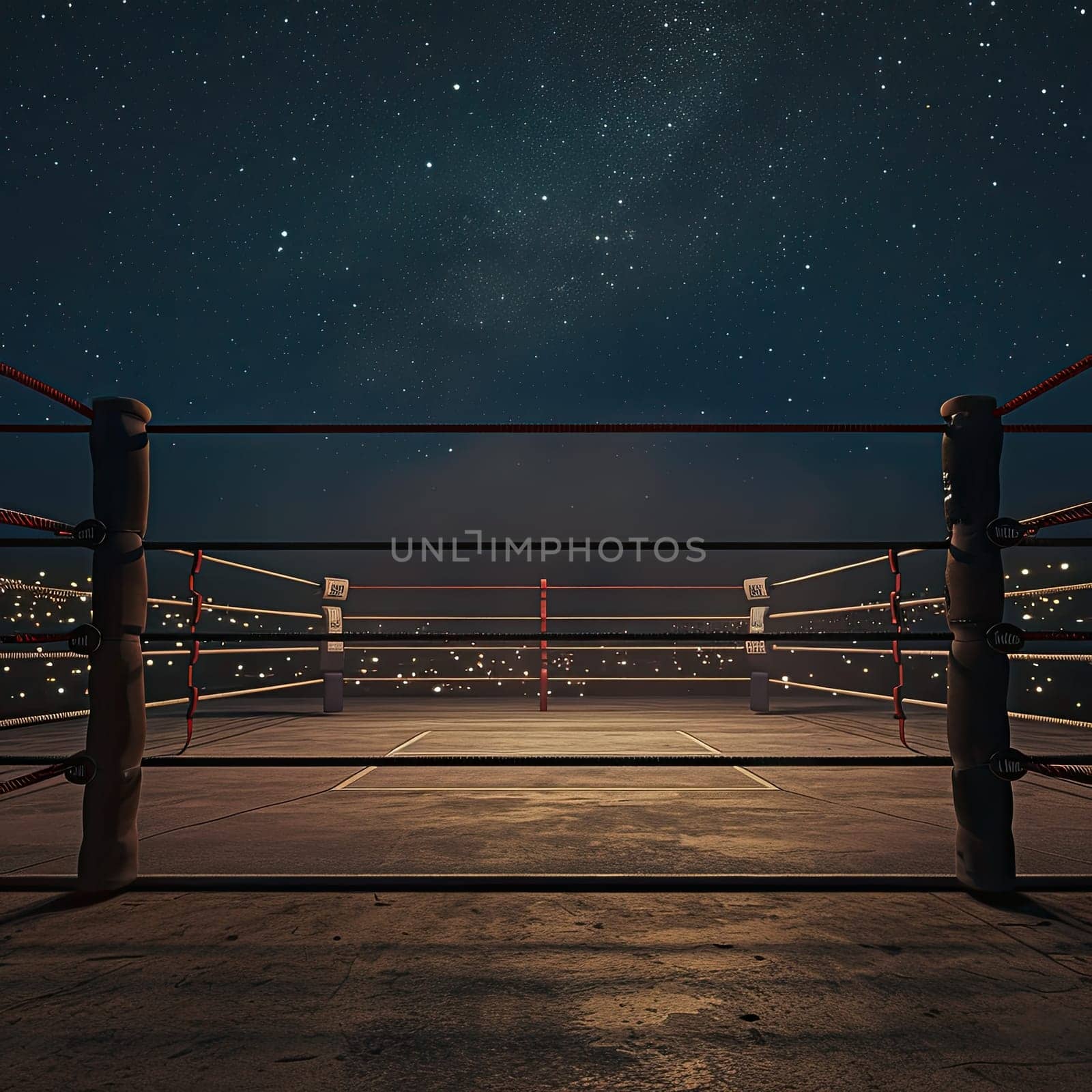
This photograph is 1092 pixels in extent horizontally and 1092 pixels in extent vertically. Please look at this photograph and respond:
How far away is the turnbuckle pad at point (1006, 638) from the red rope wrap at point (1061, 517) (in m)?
0.23

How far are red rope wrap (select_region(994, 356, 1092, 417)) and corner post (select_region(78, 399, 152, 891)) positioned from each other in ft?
6.63

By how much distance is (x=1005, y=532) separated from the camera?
5.22 ft

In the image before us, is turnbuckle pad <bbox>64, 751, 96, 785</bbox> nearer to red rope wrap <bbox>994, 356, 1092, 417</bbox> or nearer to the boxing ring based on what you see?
the boxing ring

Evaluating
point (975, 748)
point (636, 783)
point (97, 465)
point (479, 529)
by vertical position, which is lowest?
point (636, 783)

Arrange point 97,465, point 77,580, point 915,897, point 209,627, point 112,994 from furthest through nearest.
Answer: point 209,627 → point 77,580 → point 97,465 → point 915,897 → point 112,994

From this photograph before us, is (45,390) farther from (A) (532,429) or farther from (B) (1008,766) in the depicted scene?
(B) (1008,766)

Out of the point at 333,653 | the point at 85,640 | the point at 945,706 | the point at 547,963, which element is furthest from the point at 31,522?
the point at 333,653

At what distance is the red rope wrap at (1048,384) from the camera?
5.34 feet

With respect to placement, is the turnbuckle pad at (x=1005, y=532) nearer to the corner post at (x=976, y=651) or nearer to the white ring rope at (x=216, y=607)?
the corner post at (x=976, y=651)

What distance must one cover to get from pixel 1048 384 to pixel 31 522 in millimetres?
2370

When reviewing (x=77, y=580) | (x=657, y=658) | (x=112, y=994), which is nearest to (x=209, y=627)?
(x=77, y=580)

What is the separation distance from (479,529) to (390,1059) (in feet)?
38.0

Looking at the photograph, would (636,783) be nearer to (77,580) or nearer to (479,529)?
(77,580)

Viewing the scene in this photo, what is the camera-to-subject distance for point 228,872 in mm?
1770
